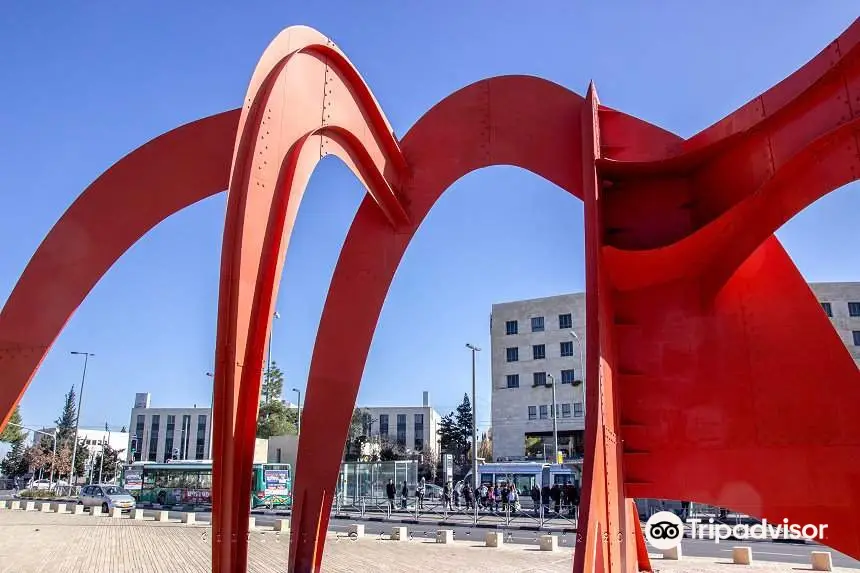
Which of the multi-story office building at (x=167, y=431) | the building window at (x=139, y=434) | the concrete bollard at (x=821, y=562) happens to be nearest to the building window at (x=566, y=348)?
the concrete bollard at (x=821, y=562)

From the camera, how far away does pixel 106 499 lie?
3241 cm

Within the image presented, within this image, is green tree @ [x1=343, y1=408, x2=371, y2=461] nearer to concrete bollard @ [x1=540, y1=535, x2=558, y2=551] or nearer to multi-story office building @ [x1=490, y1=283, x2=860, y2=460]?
multi-story office building @ [x1=490, y1=283, x2=860, y2=460]

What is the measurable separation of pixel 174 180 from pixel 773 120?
7.45 meters

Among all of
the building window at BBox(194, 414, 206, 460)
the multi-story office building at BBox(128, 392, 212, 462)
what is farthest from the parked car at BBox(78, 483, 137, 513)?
the multi-story office building at BBox(128, 392, 212, 462)

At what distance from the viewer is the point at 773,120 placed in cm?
763

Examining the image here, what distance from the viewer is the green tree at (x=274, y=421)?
226ft

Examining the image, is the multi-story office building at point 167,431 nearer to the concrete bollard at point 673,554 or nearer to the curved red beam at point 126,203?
the concrete bollard at point 673,554

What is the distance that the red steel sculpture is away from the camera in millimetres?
6879

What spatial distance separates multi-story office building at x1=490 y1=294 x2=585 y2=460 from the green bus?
1797 cm

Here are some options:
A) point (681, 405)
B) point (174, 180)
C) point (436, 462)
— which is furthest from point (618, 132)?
point (436, 462)

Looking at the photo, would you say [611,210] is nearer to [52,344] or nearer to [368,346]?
[368,346]

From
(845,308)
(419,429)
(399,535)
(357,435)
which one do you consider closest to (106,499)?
(399,535)

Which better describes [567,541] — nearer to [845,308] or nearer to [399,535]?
[399,535]

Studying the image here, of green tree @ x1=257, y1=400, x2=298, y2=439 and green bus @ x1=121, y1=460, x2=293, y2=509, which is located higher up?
green tree @ x1=257, y1=400, x2=298, y2=439
